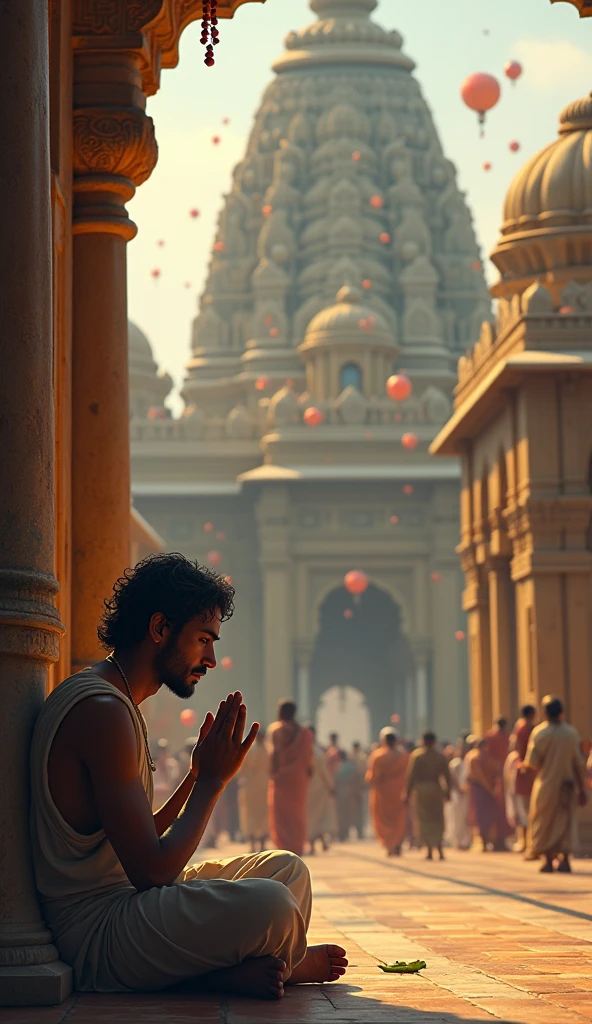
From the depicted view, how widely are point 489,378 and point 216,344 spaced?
2997 cm

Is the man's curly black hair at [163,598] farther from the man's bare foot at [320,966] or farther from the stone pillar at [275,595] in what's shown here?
the stone pillar at [275,595]

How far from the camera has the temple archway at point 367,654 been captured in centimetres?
4403

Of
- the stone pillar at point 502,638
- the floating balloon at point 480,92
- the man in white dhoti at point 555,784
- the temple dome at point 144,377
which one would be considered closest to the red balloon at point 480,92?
the floating balloon at point 480,92

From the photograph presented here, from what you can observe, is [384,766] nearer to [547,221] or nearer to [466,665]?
[547,221]

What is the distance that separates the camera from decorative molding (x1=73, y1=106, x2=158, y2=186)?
7574 millimetres

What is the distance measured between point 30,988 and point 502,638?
18903 mm

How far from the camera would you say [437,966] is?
5.70 metres

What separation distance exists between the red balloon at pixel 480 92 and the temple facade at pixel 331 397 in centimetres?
1551

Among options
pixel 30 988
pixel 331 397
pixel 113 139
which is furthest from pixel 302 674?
pixel 30 988

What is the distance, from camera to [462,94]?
23797 mm

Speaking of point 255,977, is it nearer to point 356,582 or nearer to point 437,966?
point 437,966

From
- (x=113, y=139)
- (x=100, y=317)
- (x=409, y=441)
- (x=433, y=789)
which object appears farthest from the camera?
(x=409, y=441)

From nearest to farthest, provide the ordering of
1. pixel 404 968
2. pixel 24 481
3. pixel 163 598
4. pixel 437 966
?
1. pixel 24 481
2. pixel 163 598
3. pixel 404 968
4. pixel 437 966

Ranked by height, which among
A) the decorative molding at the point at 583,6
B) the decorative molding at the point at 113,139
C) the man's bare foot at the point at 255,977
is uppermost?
the decorative molding at the point at 583,6
